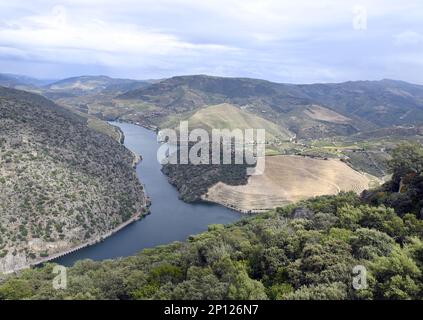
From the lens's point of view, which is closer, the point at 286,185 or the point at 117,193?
the point at 117,193

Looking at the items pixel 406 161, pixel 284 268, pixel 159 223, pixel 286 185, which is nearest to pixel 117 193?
pixel 159 223

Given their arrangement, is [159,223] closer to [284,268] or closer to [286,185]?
[286,185]

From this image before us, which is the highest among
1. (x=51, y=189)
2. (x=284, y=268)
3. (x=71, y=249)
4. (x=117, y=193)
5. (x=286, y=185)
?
(x=284, y=268)

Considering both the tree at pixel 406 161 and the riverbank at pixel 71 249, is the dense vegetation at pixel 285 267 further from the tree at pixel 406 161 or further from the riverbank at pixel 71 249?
the riverbank at pixel 71 249

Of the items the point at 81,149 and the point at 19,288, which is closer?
the point at 19,288

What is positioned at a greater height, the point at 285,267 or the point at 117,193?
the point at 285,267

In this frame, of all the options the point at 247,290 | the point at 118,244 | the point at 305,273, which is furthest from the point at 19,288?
the point at 118,244
